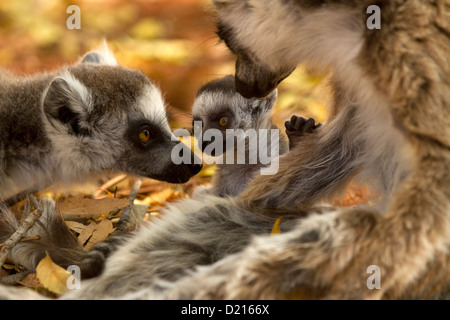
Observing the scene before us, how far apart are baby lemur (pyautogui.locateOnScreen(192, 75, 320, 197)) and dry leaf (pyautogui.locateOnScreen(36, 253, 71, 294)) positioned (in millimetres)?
1609

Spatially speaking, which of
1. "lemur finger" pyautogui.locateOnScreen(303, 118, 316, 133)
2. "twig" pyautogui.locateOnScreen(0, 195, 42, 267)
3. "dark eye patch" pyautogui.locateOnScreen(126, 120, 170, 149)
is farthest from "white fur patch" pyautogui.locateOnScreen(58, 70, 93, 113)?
"lemur finger" pyautogui.locateOnScreen(303, 118, 316, 133)

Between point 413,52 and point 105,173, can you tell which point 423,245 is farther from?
point 105,173

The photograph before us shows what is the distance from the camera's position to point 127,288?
2264mm

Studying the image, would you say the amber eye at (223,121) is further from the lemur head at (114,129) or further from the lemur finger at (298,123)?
the lemur finger at (298,123)

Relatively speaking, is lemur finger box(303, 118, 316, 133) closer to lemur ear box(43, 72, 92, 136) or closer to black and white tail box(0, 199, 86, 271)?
lemur ear box(43, 72, 92, 136)

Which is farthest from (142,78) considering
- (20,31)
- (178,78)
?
(20,31)

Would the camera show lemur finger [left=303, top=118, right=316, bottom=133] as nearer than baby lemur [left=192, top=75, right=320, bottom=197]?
Yes

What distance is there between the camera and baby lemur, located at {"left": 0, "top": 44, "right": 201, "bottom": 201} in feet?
10.1

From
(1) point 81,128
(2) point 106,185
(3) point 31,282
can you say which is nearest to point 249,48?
(1) point 81,128

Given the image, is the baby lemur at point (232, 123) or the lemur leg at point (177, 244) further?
the baby lemur at point (232, 123)

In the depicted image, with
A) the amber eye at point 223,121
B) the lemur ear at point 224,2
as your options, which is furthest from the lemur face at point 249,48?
the amber eye at point 223,121

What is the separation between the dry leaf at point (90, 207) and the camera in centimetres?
343

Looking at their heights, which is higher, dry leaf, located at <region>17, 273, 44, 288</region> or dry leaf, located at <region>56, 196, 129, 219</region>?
dry leaf, located at <region>56, 196, 129, 219</region>

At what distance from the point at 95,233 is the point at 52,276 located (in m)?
0.71
